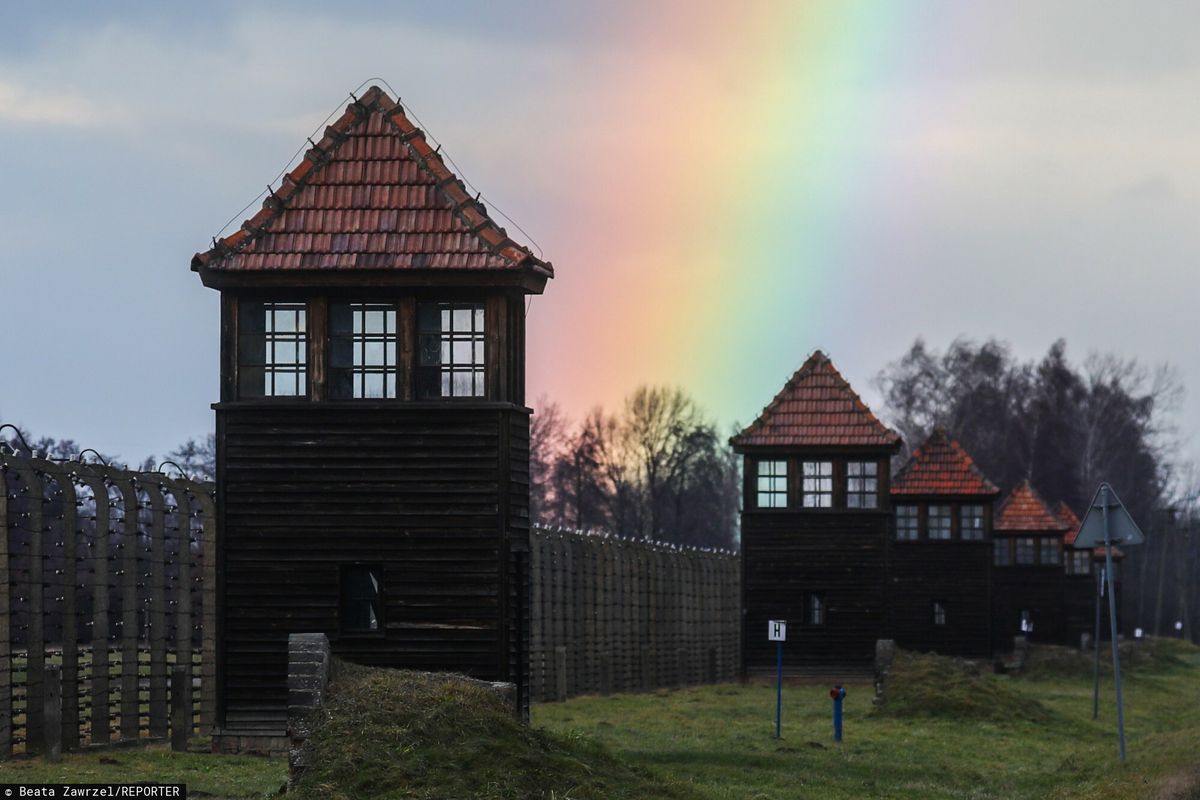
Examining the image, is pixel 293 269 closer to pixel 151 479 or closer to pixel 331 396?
pixel 331 396

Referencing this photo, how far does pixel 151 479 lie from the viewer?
27.7 m

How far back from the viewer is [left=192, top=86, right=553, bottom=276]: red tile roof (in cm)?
2717

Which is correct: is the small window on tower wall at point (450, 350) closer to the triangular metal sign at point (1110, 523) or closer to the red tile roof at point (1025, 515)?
the triangular metal sign at point (1110, 523)

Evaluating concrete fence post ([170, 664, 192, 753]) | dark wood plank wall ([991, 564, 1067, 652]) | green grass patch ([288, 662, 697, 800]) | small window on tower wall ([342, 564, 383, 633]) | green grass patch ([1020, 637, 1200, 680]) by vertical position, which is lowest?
green grass patch ([1020, 637, 1200, 680])

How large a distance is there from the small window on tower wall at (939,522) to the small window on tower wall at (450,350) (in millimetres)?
40166

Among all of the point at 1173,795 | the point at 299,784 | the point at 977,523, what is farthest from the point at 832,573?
the point at 299,784

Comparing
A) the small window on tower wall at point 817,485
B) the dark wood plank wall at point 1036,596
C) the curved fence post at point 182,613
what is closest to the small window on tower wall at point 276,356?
the curved fence post at point 182,613

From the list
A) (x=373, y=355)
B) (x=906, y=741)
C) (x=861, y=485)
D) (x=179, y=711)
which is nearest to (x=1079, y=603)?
(x=861, y=485)

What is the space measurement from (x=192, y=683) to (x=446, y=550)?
5642 millimetres

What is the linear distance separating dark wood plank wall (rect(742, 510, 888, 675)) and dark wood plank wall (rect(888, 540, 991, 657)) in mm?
14285

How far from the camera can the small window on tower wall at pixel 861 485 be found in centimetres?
5028

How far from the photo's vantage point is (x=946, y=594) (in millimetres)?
65375

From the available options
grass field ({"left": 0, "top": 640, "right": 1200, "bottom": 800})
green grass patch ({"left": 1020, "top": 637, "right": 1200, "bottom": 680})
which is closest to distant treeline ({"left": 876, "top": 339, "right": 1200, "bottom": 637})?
green grass patch ({"left": 1020, "top": 637, "right": 1200, "bottom": 680})

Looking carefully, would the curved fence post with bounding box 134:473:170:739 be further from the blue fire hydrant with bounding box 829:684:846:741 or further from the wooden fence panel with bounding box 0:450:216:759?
the blue fire hydrant with bounding box 829:684:846:741
